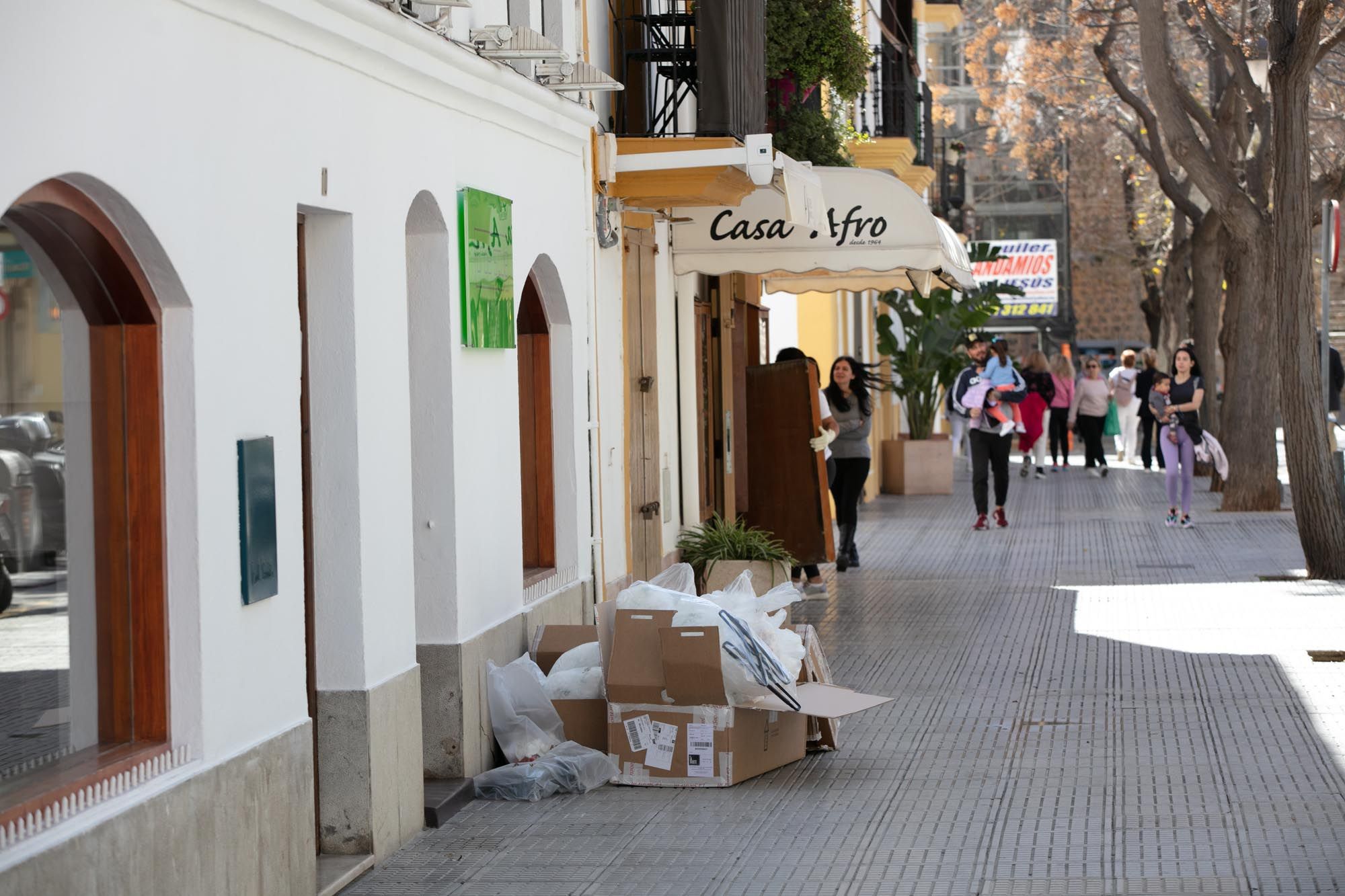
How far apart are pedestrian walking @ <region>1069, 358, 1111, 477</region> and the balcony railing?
18.9ft

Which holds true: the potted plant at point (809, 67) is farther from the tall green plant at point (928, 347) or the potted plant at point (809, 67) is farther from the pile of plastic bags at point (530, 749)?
the tall green plant at point (928, 347)

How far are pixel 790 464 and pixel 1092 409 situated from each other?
14630mm

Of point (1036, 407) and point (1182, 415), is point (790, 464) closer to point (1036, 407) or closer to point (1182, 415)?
point (1182, 415)

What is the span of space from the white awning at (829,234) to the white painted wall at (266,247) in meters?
5.34

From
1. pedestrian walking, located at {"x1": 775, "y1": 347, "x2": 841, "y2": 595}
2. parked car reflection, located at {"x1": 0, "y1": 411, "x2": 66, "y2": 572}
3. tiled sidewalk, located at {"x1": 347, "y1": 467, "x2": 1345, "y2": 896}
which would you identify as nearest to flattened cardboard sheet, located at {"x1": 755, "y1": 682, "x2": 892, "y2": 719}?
tiled sidewalk, located at {"x1": 347, "y1": 467, "x2": 1345, "y2": 896}

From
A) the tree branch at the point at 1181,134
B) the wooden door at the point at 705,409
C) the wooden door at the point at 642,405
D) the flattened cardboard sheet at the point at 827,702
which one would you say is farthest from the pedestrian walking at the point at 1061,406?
the flattened cardboard sheet at the point at 827,702

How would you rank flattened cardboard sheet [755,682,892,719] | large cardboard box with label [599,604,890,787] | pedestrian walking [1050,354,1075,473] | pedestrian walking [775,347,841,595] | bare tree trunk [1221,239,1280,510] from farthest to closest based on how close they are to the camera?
pedestrian walking [1050,354,1075,473], bare tree trunk [1221,239,1280,510], pedestrian walking [775,347,841,595], flattened cardboard sheet [755,682,892,719], large cardboard box with label [599,604,890,787]

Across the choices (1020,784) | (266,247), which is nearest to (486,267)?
(266,247)

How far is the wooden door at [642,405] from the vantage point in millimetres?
12023

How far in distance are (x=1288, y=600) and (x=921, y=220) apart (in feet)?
12.8

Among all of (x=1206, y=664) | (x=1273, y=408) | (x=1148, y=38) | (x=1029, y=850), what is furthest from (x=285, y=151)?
(x=1273, y=408)

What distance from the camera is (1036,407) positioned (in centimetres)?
2786

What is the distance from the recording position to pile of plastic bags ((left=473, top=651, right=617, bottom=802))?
313 inches

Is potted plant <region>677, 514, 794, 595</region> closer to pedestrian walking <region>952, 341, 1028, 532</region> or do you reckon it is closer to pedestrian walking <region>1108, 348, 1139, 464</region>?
pedestrian walking <region>952, 341, 1028, 532</region>
